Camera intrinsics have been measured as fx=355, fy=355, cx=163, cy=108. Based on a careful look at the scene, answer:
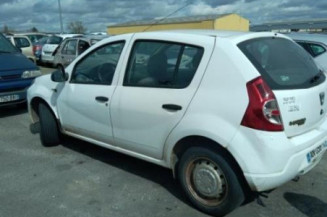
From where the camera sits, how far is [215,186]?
10.4ft

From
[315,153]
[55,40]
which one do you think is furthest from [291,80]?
[55,40]

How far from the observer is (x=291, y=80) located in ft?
10.2

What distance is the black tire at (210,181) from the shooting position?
120 inches

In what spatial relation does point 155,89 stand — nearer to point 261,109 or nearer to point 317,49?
point 261,109

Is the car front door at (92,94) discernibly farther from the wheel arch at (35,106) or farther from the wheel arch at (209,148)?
the wheel arch at (209,148)

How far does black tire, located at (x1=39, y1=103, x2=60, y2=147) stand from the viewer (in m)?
4.95

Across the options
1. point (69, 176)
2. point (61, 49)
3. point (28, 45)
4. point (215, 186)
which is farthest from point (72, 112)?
point (28, 45)

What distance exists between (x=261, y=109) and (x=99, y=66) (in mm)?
2160

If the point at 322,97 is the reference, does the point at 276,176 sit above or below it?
below

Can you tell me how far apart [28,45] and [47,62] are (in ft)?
9.63

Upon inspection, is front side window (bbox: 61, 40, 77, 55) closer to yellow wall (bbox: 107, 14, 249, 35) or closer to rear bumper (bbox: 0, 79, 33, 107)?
rear bumper (bbox: 0, 79, 33, 107)

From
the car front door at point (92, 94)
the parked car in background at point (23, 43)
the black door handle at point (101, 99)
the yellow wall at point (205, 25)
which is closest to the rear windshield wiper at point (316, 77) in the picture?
the car front door at point (92, 94)

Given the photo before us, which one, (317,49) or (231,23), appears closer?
(317,49)

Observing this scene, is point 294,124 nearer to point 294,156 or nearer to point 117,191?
point 294,156
